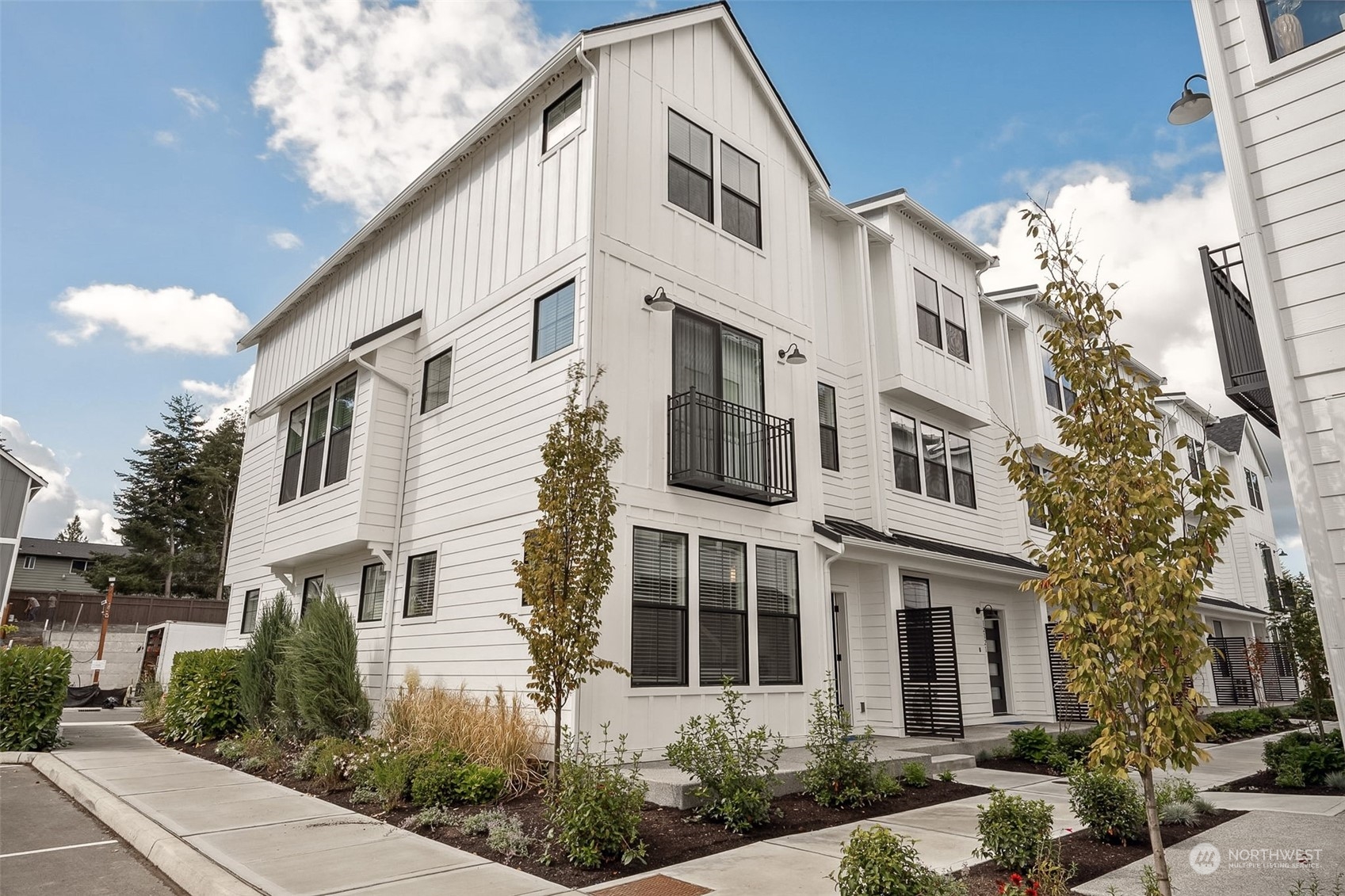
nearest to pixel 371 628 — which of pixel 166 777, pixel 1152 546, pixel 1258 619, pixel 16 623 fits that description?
pixel 166 777

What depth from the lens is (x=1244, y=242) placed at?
516cm

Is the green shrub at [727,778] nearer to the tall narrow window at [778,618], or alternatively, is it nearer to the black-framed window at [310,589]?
the tall narrow window at [778,618]

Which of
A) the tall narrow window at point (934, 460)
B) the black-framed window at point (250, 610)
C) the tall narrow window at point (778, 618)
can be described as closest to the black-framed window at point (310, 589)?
the black-framed window at point (250, 610)

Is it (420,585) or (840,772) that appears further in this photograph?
(420,585)

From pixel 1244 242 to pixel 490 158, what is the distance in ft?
32.4

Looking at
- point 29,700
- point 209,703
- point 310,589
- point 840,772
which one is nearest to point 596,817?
point 840,772

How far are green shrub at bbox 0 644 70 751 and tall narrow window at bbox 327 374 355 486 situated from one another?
476 cm

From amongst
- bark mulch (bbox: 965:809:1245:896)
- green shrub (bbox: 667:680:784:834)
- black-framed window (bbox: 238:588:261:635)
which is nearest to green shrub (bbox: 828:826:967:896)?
bark mulch (bbox: 965:809:1245:896)

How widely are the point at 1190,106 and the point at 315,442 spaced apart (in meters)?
13.1

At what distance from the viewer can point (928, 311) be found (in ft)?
51.4

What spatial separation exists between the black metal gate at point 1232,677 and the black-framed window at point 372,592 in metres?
23.4

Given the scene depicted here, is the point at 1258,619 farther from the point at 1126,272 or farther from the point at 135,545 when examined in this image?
the point at 135,545

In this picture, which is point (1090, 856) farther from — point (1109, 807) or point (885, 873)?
point (885, 873)

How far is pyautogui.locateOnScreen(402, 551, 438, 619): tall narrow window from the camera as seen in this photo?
10852 millimetres
